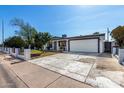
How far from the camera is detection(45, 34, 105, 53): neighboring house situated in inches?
601

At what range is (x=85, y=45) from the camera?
16.6 m

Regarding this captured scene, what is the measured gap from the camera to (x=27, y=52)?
1026 centimetres

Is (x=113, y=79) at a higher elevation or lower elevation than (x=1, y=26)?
lower

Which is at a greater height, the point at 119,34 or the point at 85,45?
the point at 119,34

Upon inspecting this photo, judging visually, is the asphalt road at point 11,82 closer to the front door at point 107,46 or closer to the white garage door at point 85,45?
the white garage door at point 85,45

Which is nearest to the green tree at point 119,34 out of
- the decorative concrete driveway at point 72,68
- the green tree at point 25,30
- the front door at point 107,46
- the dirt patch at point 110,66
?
the front door at point 107,46

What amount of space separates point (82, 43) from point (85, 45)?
1.85 ft

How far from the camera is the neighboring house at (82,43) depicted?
1527 cm

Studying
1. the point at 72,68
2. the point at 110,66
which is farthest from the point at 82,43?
the point at 72,68

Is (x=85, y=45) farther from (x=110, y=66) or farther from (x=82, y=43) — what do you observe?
(x=110, y=66)

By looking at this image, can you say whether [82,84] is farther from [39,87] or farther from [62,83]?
[39,87]

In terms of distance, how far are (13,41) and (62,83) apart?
19712 millimetres
